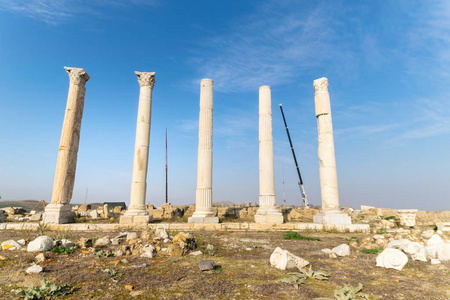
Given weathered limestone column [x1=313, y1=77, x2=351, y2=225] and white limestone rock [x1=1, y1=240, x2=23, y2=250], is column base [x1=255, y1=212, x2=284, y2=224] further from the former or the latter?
white limestone rock [x1=1, y1=240, x2=23, y2=250]

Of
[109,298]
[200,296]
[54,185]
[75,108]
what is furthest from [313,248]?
[75,108]

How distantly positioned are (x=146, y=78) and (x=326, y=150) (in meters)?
13.7

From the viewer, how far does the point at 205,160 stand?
16.8 meters

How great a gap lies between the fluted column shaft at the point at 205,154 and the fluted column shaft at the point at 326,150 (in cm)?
740

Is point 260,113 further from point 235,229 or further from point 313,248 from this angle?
point 313,248

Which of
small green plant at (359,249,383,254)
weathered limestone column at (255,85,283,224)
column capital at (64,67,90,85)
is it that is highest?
column capital at (64,67,90,85)

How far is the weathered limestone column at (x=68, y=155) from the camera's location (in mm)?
15242

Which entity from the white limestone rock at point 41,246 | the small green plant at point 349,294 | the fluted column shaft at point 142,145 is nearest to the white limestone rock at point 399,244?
the small green plant at point 349,294

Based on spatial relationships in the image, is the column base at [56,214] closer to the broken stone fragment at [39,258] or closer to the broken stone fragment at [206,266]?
the broken stone fragment at [39,258]

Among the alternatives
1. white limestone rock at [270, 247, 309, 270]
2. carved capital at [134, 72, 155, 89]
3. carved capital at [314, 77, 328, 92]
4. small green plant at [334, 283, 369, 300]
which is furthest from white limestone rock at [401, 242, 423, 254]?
carved capital at [134, 72, 155, 89]

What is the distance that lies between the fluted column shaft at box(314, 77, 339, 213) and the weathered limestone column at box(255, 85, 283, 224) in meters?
3.17

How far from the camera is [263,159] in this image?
17.2m

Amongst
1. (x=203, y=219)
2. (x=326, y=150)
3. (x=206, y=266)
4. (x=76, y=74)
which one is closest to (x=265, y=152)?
(x=326, y=150)

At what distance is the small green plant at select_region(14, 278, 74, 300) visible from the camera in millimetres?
4031
